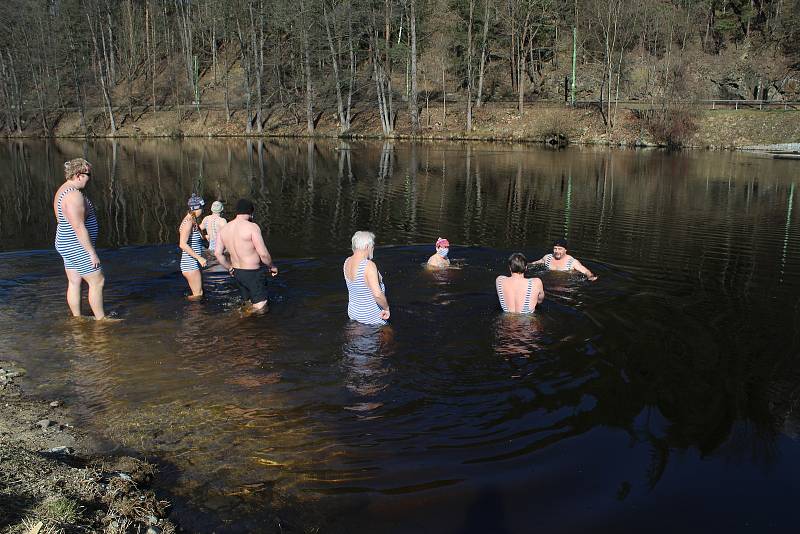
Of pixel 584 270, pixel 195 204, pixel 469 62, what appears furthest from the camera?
pixel 469 62

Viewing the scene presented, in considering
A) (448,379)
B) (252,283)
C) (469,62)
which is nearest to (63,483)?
(448,379)

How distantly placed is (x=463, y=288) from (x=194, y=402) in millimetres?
6508

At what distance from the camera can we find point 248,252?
9.85 metres

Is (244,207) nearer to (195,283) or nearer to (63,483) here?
(195,283)

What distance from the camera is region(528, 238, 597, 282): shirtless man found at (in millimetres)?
13180

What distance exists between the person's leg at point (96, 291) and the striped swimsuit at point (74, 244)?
0.11 meters

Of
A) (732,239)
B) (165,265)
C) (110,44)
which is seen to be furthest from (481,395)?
(110,44)

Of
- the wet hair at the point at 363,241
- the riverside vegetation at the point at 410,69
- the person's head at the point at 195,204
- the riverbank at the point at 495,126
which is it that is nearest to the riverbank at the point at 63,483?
the wet hair at the point at 363,241

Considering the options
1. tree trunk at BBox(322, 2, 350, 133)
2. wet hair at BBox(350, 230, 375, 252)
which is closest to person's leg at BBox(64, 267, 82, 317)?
wet hair at BBox(350, 230, 375, 252)

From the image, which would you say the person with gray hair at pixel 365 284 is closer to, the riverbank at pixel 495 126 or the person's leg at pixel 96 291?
the person's leg at pixel 96 291

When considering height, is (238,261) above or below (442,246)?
above

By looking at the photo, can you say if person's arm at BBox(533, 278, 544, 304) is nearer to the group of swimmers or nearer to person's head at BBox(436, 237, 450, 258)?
the group of swimmers

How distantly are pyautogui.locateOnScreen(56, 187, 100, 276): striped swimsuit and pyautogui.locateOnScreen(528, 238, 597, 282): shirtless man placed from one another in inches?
338

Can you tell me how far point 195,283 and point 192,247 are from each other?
2.16ft
